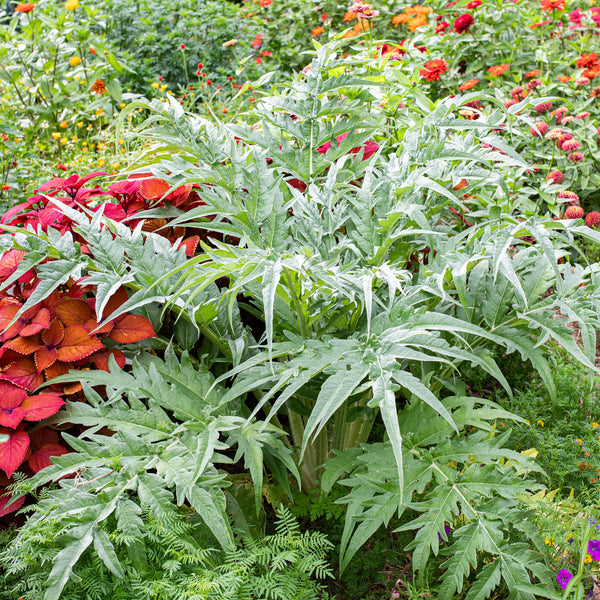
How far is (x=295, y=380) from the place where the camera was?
1371mm

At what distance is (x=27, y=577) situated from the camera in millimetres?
1405

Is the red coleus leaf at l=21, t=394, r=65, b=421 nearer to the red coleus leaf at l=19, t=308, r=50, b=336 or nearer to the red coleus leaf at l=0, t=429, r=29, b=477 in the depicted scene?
the red coleus leaf at l=0, t=429, r=29, b=477

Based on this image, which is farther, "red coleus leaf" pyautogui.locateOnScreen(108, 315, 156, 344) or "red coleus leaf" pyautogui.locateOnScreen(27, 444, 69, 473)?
"red coleus leaf" pyautogui.locateOnScreen(108, 315, 156, 344)

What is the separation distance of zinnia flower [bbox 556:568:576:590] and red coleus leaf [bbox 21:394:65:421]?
4.62ft

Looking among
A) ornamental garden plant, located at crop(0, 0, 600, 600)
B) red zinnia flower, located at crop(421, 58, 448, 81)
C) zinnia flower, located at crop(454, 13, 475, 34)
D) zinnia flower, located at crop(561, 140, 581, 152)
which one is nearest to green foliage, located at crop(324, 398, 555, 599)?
ornamental garden plant, located at crop(0, 0, 600, 600)

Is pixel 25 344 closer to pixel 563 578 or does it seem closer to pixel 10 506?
pixel 10 506

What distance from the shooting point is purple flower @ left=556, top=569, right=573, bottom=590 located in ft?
5.07

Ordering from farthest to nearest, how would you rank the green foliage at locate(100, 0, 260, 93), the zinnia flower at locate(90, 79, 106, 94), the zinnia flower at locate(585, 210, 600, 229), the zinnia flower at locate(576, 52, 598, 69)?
the green foliage at locate(100, 0, 260, 93) < the zinnia flower at locate(90, 79, 106, 94) < the zinnia flower at locate(576, 52, 598, 69) < the zinnia flower at locate(585, 210, 600, 229)

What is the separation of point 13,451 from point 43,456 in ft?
0.30

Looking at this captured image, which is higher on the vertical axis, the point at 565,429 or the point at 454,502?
the point at 454,502

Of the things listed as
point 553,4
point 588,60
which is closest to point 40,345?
point 588,60

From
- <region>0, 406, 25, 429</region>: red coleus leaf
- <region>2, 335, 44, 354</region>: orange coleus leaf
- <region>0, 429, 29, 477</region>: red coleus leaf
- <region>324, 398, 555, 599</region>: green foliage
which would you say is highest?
<region>2, 335, 44, 354</region>: orange coleus leaf

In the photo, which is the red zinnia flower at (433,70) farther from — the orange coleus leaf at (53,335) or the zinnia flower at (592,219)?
the orange coleus leaf at (53,335)

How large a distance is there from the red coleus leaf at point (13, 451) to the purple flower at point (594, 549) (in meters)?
1.56
